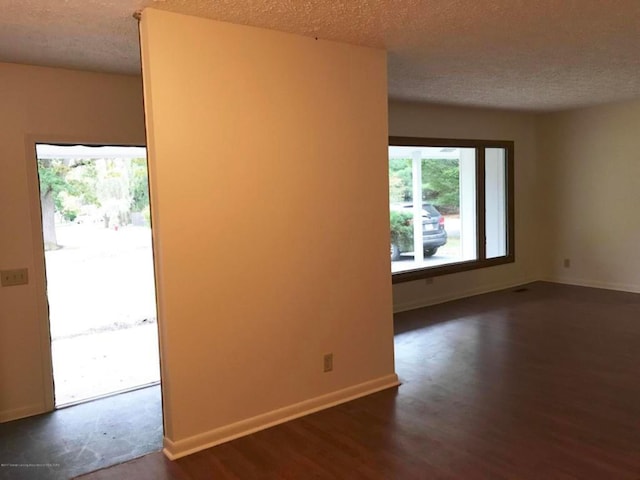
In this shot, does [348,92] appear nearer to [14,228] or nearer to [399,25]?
[399,25]

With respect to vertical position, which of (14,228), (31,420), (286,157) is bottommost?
(31,420)

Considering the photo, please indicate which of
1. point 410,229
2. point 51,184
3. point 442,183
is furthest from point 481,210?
point 51,184

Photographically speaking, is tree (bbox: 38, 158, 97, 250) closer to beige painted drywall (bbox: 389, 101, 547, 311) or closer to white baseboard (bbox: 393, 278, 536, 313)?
beige painted drywall (bbox: 389, 101, 547, 311)

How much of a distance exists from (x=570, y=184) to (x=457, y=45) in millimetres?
4448

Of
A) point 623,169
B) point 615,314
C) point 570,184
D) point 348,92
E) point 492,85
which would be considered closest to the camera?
point 348,92

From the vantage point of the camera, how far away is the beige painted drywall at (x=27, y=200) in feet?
11.8

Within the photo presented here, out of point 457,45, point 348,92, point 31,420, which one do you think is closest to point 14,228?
point 31,420

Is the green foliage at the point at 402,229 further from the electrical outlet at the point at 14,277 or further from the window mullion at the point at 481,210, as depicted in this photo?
the electrical outlet at the point at 14,277

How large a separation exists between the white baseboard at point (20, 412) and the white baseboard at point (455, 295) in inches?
144

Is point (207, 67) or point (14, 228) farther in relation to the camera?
point (14, 228)

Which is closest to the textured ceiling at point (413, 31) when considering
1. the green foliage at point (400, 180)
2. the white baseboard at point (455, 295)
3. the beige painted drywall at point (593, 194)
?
the green foliage at point (400, 180)

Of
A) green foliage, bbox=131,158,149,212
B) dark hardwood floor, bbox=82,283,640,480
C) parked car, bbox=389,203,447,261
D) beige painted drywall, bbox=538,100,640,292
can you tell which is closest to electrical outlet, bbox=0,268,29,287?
dark hardwood floor, bbox=82,283,640,480

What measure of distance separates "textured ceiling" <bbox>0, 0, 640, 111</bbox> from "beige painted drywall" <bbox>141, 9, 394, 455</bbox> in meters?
0.21

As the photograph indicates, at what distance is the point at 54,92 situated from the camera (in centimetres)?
375
